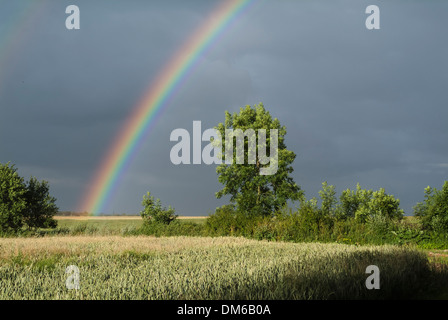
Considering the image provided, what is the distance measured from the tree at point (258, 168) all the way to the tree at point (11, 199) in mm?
16627

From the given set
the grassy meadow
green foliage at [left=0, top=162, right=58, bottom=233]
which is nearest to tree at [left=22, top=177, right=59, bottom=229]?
green foliage at [left=0, top=162, right=58, bottom=233]

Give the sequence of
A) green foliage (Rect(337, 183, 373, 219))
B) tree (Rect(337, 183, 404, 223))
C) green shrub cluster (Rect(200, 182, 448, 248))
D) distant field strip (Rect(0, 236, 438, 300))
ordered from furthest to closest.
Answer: green foliage (Rect(337, 183, 373, 219))
tree (Rect(337, 183, 404, 223))
green shrub cluster (Rect(200, 182, 448, 248))
distant field strip (Rect(0, 236, 438, 300))

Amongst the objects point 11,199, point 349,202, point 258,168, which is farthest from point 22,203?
point 349,202

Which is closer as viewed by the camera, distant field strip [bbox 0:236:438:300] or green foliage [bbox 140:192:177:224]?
distant field strip [bbox 0:236:438:300]

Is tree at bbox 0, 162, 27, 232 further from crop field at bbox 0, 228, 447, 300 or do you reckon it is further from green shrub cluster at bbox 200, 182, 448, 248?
crop field at bbox 0, 228, 447, 300

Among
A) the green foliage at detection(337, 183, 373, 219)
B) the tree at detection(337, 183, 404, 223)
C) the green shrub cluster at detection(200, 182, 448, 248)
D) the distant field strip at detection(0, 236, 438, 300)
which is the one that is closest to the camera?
the distant field strip at detection(0, 236, 438, 300)

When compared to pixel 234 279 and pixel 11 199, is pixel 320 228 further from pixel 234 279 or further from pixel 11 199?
pixel 11 199

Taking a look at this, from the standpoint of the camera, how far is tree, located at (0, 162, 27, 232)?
31.2m

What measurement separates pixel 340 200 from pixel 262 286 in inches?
1190

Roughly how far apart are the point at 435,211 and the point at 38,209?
28.7 m

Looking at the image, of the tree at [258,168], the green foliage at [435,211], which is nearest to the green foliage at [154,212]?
the tree at [258,168]

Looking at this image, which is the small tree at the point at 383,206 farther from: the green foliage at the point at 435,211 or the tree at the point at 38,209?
the tree at the point at 38,209

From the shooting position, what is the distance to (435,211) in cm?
2219

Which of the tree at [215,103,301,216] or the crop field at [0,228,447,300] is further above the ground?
the tree at [215,103,301,216]
